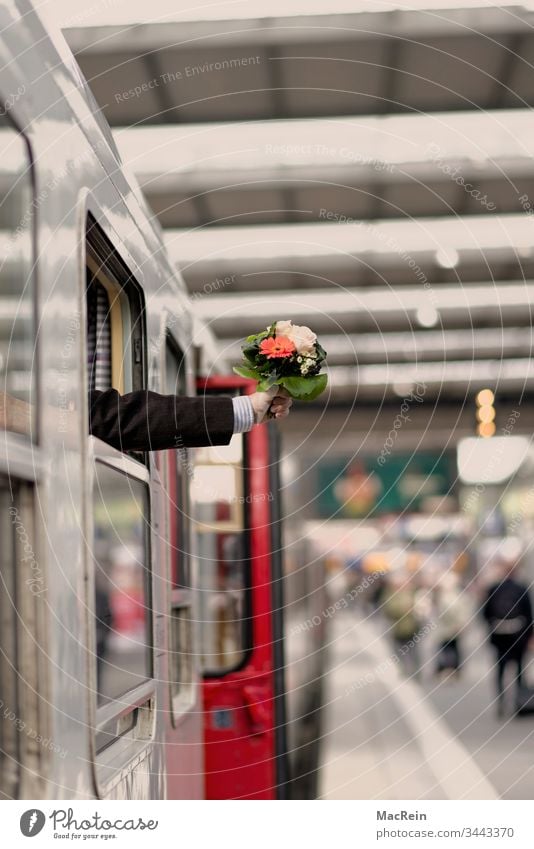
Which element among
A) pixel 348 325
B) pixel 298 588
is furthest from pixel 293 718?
pixel 348 325

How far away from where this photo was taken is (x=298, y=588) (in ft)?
37.4

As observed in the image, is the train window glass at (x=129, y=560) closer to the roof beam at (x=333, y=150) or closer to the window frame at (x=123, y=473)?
the window frame at (x=123, y=473)

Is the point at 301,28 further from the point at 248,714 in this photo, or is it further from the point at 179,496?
the point at 248,714

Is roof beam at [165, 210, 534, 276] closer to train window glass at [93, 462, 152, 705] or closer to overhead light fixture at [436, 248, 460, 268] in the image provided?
overhead light fixture at [436, 248, 460, 268]

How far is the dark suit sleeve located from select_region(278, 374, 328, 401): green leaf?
129 mm

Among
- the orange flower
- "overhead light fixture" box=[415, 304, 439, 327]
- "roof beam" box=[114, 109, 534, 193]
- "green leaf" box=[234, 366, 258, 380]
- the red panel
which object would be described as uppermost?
"roof beam" box=[114, 109, 534, 193]

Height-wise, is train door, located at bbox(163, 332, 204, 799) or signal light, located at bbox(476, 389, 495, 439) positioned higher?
signal light, located at bbox(476, 389, 495, 439)

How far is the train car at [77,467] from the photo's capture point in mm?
1744

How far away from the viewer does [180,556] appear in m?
4.09

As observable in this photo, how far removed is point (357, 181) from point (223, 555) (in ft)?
10.1

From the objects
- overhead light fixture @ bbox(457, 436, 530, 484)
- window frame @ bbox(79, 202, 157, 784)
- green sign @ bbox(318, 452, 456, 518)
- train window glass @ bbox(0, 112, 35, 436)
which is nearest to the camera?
train window glass @ bbox(0, 112, 35, 436)

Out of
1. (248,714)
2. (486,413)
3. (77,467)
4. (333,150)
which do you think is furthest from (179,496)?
(486,413)

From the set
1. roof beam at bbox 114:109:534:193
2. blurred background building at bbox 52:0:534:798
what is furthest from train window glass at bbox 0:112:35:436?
roof beam at bbox 114:109:534:193

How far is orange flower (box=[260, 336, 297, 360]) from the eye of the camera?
2.38m
